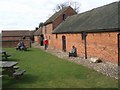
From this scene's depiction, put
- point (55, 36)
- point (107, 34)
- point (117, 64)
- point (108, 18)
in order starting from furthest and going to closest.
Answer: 1. point (55, 36)
2. point (108, 18)
3. point (107, 34)
4. point (117, 64)

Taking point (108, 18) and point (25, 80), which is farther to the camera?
point (108, 18)

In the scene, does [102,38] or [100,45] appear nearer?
[102,38]

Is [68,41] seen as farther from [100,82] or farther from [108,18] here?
[100,82]

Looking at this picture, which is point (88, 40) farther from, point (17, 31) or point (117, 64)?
point (17, 31)

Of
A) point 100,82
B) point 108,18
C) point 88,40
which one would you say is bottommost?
point 100,82

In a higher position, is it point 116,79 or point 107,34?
point 107,34

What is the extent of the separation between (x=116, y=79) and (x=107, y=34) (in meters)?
7.32

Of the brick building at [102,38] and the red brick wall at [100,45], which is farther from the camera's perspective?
the red brick wall at [100,45]

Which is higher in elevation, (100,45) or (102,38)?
(102,38)

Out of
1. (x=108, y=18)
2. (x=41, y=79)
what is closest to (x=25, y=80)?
(x=41, y=79)

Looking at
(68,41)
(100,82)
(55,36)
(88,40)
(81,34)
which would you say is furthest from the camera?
(55,36)

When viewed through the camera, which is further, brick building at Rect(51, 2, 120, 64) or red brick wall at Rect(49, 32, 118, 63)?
red brick wall at Rect(49, 32, 118, 63)

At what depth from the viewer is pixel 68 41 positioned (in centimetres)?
3189

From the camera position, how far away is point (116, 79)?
1321cm
